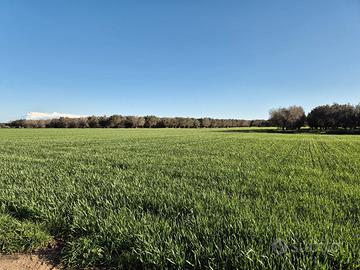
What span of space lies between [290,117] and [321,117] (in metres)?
13.4

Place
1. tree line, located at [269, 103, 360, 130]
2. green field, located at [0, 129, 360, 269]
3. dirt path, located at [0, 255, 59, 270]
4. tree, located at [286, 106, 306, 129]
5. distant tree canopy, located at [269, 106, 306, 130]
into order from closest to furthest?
green field, located at [0, 129, 360, 269]
dirt path, located at [0, 255, 59, 270]
tree line, located at [269, 103, 360, 130]
tree, located at [286, 106, 306, 129]
distant tree canopy, located at [269, 106, 306, 130]

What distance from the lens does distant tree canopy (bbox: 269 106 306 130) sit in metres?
103

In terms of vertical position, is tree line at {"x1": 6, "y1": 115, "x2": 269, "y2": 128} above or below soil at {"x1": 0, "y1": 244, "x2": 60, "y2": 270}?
above

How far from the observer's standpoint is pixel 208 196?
602cm

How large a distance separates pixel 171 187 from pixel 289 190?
11.8ft

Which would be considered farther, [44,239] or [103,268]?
[44,239]

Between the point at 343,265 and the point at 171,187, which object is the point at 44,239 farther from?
the point at 343,265

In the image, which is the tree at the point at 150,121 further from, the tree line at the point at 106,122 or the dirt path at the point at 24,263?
the dirt path at the point at 24,263

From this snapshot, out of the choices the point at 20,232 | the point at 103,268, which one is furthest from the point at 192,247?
the point at 20,232

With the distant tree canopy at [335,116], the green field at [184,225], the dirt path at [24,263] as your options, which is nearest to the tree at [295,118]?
the distant tree canopy at [335,116]

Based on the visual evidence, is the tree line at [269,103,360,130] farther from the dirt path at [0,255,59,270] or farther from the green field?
the dirt path at [0,255,59,270]

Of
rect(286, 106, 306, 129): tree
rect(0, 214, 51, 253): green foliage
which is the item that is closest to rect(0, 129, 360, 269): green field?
rect(0, 214, 51, 253): green foliage

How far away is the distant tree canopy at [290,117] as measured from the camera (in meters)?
103

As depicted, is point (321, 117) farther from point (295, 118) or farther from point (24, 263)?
point (24, 263)
